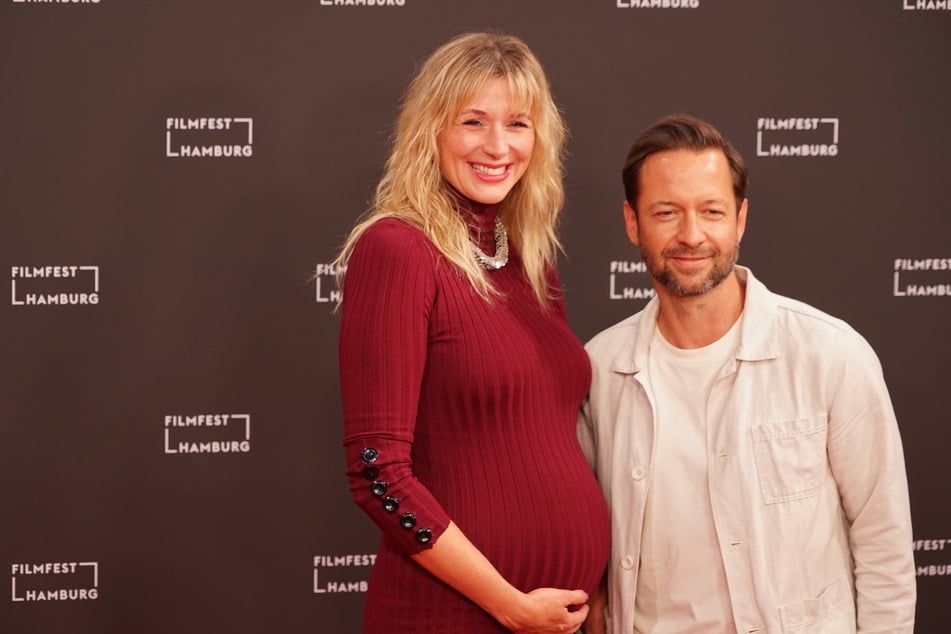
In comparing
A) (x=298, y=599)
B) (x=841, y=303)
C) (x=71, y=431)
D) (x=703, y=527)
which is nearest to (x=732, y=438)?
(x=703, y=527)

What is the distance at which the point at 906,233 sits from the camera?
3115 millimetres

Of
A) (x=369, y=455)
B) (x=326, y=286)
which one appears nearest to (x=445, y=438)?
(x=369, y=455)

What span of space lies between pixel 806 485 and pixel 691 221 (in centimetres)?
60

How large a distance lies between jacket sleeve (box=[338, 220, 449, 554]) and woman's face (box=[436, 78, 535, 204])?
293 mm

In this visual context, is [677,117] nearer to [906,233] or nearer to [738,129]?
[738,129]

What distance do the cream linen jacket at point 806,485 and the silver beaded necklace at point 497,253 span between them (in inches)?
20.2

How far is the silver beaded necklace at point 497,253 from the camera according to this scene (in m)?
2.08

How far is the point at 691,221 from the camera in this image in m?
2.06

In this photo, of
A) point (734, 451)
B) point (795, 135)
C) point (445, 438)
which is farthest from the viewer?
point (795, 135)

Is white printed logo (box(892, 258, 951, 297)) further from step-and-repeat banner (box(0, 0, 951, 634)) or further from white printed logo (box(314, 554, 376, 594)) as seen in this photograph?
white printed logo (box(314, 554, 376, 594))

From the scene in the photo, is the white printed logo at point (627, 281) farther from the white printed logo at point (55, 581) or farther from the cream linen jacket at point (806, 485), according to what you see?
the white printed logo at point (55, 581)

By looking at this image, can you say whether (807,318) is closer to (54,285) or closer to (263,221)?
(263,221)

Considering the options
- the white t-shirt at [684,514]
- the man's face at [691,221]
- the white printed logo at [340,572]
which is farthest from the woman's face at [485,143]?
the white printed logo at [340,572]

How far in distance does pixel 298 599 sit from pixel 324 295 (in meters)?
0.94
